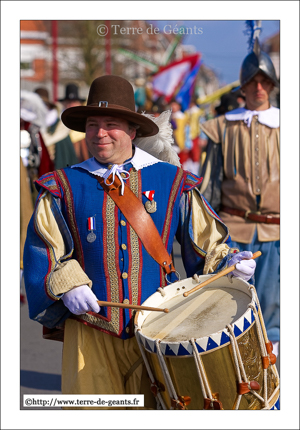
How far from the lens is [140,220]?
3.07 m

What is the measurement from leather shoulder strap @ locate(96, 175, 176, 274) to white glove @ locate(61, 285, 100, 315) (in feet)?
1.26

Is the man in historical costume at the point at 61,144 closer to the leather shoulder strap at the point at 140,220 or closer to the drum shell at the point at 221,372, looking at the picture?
the leather shoulder strap at the point at 140,220

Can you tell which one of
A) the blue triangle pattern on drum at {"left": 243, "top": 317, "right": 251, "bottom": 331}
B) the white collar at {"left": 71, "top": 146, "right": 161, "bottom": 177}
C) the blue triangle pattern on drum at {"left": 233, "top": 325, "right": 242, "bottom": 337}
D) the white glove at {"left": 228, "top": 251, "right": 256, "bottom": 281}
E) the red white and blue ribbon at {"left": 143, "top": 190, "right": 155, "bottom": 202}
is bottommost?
the blue triangle pattern on drum at {"left": 233, "top": 325, "right": 242, "bottom": 337}

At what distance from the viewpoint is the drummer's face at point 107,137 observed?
3064mm

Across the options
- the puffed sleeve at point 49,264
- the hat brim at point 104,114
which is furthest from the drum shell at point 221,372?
the hat brim at point 104,114

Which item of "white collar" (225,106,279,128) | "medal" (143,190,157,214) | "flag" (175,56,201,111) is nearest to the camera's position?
"medal" (143,190,157,214)

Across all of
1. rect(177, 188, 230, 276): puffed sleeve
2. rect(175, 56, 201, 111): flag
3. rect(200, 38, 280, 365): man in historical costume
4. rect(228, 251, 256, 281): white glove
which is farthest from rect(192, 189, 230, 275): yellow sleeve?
rect(175, 56, 201, 111): flag

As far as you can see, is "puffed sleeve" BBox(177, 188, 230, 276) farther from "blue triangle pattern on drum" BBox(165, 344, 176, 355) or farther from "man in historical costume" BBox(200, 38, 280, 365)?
"man in historical costume" BBox(200, 38, 280, 365)

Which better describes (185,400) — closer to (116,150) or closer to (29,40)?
(116,150)

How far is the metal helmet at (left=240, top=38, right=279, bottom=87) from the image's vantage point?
16.5ft

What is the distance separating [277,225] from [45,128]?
5.07 metres

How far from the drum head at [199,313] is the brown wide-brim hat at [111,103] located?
0.89 metres

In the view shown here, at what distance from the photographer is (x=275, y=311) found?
5035 mm
